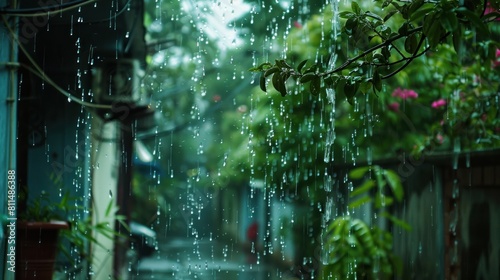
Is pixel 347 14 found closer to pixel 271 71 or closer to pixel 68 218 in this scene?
pixel 271 71

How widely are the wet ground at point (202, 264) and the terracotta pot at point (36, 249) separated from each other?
3272mm

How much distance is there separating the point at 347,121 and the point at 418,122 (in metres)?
0.56

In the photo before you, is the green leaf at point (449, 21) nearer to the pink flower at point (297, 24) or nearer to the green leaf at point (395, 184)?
the green leaf at point (395, 184)

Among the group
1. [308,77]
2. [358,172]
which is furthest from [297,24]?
[308,77]

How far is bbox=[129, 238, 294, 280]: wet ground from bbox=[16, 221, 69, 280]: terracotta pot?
10.7 feet

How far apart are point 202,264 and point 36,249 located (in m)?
5.40

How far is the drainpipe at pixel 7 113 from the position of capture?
Answer: 9.48ft

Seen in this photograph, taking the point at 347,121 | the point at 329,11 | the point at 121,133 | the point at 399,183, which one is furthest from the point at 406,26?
the point at 121,133

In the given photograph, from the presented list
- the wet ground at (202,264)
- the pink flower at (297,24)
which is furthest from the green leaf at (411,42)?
the wet ground at (202,264)

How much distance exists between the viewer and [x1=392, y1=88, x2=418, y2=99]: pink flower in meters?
4.71

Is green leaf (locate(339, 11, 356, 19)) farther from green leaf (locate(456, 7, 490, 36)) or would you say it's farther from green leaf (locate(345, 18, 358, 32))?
green leaf (locate(456, 7, 490, 36))

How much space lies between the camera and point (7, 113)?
9.75ft

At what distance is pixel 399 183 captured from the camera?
4246 millimetres

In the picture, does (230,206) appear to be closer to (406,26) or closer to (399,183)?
(399,183)
